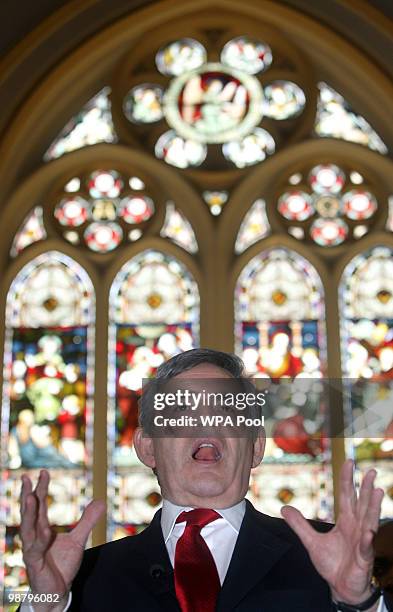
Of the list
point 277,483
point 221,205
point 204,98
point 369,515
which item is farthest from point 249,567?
point 204,98

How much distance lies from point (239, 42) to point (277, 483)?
2.53 m

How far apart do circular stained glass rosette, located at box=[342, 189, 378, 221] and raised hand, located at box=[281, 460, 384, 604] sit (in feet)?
16.7

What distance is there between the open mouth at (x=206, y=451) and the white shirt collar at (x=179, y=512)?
10 cm

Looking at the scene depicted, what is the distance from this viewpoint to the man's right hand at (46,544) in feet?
6.46

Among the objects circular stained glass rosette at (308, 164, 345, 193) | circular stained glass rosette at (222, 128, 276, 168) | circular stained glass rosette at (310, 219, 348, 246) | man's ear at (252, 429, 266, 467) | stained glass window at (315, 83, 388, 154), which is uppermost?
stained glass window at (315, 83, 388, 154)

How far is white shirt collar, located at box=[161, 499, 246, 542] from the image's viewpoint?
2.15 m

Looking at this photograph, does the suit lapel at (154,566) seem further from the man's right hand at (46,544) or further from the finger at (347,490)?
the finger at (347,490)

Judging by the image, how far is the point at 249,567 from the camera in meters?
2.10

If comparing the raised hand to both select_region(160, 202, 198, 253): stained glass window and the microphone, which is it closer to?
the microphone

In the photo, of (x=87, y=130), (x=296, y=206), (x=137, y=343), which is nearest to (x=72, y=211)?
(x=87, y=130)

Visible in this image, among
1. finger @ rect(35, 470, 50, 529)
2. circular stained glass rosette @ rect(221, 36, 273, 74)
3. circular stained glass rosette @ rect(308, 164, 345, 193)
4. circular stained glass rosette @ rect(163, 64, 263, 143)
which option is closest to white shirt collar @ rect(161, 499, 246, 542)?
finger @ rect(35, 470, 50, 529)

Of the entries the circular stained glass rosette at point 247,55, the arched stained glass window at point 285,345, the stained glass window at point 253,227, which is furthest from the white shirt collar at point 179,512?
the circular stained glass rosette at point 247,55

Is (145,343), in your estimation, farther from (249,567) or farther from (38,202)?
(249,567)

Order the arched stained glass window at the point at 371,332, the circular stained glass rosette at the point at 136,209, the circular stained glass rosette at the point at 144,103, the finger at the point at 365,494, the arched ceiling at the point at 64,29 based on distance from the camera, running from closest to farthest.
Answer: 1. the finger at the point at 365,494
2. the arched stained glass window at the point at 371,332
3. the arched ceiling at the point at 64,29
4. the circular stained glass rosette at the point at 136,209
5. the circular stained glass rosette at the point at 144,103
